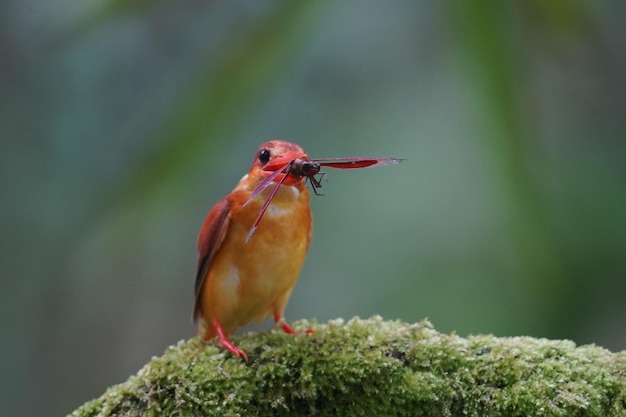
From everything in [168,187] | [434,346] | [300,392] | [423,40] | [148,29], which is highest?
[423,40]

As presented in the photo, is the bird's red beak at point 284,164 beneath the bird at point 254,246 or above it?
above

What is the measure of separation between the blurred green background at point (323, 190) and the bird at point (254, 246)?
687 millimetres

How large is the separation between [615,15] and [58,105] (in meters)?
3.60

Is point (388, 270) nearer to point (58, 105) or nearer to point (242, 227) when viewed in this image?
point (242, 227)

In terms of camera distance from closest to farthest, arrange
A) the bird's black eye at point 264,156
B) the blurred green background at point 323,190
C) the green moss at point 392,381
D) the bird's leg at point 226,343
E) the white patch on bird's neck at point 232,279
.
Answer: the green moss at point 392,381
the bird's leg at point 226,343
the bird's black eye at point 264,156
the white patch on bird's neck at point 232,279
the blurred green background at point 323,190

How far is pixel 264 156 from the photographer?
7.89ft

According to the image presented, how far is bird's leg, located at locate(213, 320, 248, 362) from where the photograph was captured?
84.4 inches

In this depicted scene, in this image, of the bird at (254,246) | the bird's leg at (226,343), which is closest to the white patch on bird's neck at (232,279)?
the bird at (254,246)

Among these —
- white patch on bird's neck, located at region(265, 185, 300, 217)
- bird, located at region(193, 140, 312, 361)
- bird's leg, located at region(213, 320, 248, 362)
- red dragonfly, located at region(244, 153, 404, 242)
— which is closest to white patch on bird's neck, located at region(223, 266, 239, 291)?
bird, located at region(193, 140, 312, 361)

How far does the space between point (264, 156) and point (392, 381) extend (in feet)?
2.95

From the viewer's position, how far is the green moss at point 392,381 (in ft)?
5.95

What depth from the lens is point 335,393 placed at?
1.97 metres

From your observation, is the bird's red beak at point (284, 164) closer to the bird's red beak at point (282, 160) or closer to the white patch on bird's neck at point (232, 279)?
the bird's red beak at point (282, 160)

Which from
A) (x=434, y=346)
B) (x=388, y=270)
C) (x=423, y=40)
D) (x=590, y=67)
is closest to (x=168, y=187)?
(x=434, y=346)
